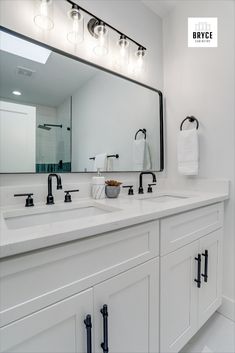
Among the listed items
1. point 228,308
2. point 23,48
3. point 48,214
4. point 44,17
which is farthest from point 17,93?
point 228,308

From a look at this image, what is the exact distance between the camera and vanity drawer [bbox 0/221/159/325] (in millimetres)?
487

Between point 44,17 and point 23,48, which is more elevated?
point 44,17

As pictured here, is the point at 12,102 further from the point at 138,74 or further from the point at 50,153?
the point at 138,74

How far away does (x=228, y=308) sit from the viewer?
1370 mm

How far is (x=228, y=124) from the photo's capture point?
1.36 m

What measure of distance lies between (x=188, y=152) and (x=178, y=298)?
3.24ft

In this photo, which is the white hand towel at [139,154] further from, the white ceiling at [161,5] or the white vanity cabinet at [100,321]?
the white ceiling at [161,5]

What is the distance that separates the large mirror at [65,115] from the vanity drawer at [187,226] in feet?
2.06

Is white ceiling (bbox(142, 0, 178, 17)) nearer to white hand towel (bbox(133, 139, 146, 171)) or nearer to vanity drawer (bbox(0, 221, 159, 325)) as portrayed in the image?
white hand towel (bbox(133, 139, 146, 171))

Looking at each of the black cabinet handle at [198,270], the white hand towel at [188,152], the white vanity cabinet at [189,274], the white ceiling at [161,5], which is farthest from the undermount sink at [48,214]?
the white ceiling at [161,5]

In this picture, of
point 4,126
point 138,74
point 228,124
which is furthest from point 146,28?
point 4,126

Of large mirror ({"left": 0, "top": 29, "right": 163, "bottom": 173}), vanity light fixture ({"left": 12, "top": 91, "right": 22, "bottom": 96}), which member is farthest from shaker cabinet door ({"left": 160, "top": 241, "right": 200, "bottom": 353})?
vanity light fixture ({"left": 12, "top": 91, "right": 22, "bottom": 96})

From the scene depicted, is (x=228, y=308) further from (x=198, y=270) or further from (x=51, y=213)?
(x=51, y=213)

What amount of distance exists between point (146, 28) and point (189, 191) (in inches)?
55.2
